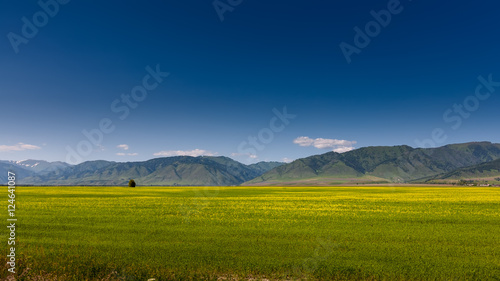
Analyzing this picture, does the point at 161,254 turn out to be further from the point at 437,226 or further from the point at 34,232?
the point at 437,226

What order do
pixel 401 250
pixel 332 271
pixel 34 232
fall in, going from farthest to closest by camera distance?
pixel 34 232 < pixel 401 250 < pixel 332 271

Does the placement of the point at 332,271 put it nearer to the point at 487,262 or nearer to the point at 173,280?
the point at 173,280

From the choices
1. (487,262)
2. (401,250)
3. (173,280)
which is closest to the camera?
(173,280)

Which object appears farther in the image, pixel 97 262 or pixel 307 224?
pixel 307 224

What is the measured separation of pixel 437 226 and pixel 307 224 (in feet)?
40.8

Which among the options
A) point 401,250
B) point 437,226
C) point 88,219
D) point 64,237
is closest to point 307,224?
point 401,250

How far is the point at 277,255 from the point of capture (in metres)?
16.6

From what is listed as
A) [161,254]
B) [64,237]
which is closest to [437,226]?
[161,254]

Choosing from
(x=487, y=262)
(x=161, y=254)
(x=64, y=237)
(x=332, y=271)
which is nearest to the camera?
(x=332, y=271)

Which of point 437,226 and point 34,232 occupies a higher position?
point 34,232

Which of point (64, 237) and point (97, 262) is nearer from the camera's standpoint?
point (97, 262)

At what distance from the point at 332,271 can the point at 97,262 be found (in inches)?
503

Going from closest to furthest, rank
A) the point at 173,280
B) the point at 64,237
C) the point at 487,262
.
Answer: the point at 173,280
the point at 487,262
the point at 64,237

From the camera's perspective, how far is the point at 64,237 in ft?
68.5
